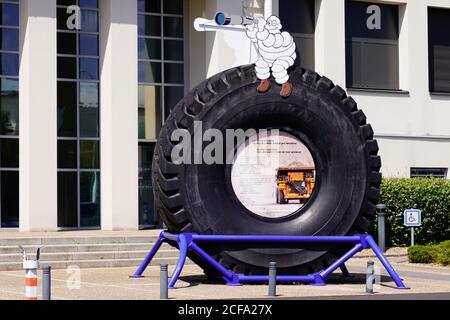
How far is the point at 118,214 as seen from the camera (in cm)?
2642

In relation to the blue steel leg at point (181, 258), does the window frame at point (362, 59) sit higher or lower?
higher

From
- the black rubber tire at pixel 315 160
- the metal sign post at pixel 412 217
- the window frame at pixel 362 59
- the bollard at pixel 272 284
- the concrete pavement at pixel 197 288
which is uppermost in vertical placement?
the window frame at pixel 362 59

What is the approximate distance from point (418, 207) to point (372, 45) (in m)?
6.95

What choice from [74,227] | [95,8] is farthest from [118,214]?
[95,8]

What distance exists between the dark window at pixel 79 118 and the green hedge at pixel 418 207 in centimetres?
879

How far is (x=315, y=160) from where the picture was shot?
15.7m

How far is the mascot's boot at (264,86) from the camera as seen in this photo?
15391 mm

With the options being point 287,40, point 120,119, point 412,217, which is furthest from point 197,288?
point 120,119

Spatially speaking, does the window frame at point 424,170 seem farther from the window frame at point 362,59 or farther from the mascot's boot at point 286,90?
the mascot's boot at point 286,90

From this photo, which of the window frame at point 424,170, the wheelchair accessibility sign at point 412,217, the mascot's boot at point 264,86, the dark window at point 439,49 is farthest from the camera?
the dark window at point 439,49

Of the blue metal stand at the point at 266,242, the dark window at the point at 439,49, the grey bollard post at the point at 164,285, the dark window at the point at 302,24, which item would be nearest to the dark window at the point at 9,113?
the dark window at the point at 302,24

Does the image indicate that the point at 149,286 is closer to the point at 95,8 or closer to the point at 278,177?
the point at 278,177

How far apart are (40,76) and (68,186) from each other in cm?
413
